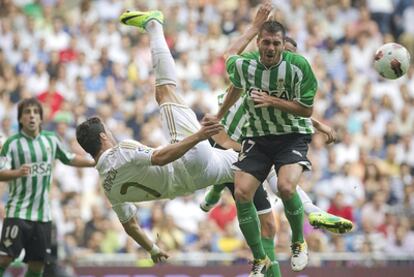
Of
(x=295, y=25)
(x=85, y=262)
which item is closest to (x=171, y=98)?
(x=85, y=262)

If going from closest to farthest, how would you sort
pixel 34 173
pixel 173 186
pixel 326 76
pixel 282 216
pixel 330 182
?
1. pixel 173 186
2. pixel 34 173
3. pixel 282 216
4. pixel 330 182
5. pixel 326 76

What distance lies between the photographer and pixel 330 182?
18.6 metres

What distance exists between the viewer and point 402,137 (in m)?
19.8

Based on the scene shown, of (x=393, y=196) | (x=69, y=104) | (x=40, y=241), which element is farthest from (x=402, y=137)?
(x=40, y=241)

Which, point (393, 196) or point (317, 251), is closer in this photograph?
point (317, 251)

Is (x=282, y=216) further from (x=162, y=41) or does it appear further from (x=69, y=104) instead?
(x=162, y=41)

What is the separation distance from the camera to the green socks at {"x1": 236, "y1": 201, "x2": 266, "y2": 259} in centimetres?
1155

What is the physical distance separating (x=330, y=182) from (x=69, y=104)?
422cm

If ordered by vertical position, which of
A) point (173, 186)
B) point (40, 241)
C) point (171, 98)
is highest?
point (171, 98)

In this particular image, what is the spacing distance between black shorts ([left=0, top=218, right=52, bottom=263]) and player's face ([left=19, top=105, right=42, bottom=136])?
3.35ft

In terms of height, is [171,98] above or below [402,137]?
above

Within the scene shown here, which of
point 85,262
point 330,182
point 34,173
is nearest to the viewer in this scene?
point 34,173

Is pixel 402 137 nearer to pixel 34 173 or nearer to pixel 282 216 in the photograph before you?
pixel 282 216

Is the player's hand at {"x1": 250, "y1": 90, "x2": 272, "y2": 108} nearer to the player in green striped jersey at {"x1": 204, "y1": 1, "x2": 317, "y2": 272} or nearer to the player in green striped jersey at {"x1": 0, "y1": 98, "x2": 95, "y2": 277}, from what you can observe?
the player in green striped jersey at {"x1": 204, "y1": 1, "x2": 317, "y2": 272}
